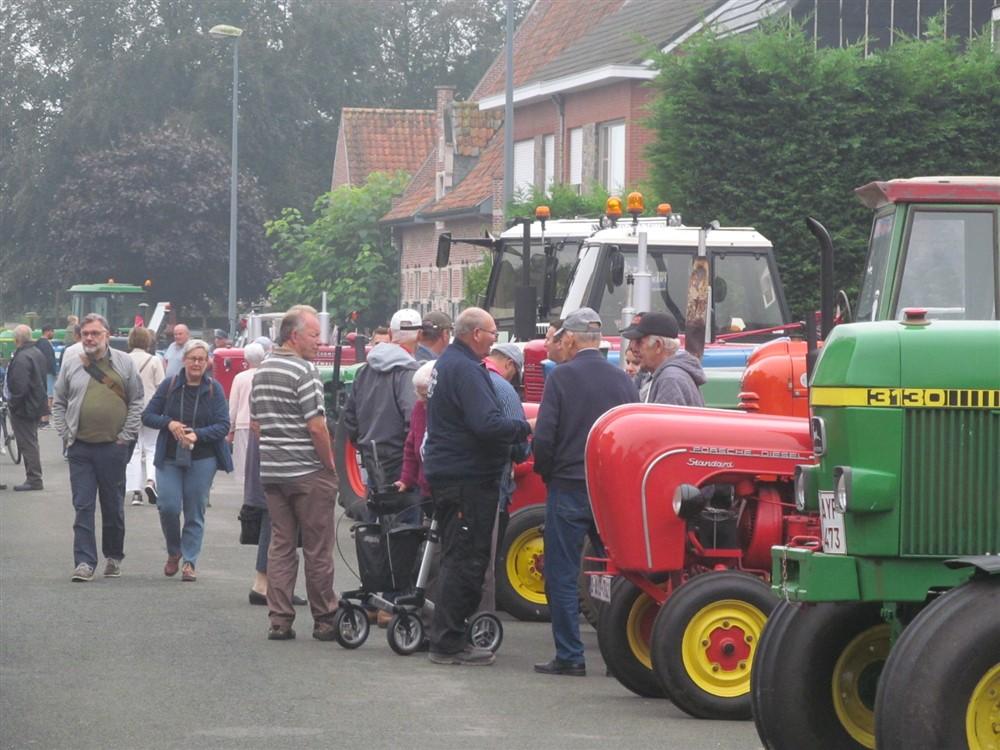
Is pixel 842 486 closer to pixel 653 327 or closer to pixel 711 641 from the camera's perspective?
pixel 711 641

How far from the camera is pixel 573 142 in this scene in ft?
148

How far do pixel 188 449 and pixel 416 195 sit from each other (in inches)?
1783

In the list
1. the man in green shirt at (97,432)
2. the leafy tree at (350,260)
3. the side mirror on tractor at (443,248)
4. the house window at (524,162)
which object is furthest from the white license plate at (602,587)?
the leafy tree at (350,260)

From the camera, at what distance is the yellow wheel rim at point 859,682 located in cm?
820

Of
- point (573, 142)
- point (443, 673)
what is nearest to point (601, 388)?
point (443, 673)

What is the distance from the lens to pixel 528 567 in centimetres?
1408

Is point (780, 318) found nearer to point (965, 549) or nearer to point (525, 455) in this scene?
point (525, 455)

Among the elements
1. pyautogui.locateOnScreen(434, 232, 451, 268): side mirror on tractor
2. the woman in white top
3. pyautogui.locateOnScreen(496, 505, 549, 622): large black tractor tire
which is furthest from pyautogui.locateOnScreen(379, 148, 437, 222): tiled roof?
pyautogui.locateOnScreen(496, 505, 549, 622): large black tractor tire

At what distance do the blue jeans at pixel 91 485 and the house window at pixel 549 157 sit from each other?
102 ft

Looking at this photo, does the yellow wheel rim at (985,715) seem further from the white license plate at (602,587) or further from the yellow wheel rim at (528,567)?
the yellow wheel rim at (528,567)

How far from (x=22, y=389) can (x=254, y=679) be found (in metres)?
14.3

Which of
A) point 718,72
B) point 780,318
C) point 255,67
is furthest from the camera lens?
point 255,67

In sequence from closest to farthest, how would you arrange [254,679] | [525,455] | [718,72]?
[254,679], [525,455], [718,72]

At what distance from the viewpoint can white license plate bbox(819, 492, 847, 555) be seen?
7852mm
